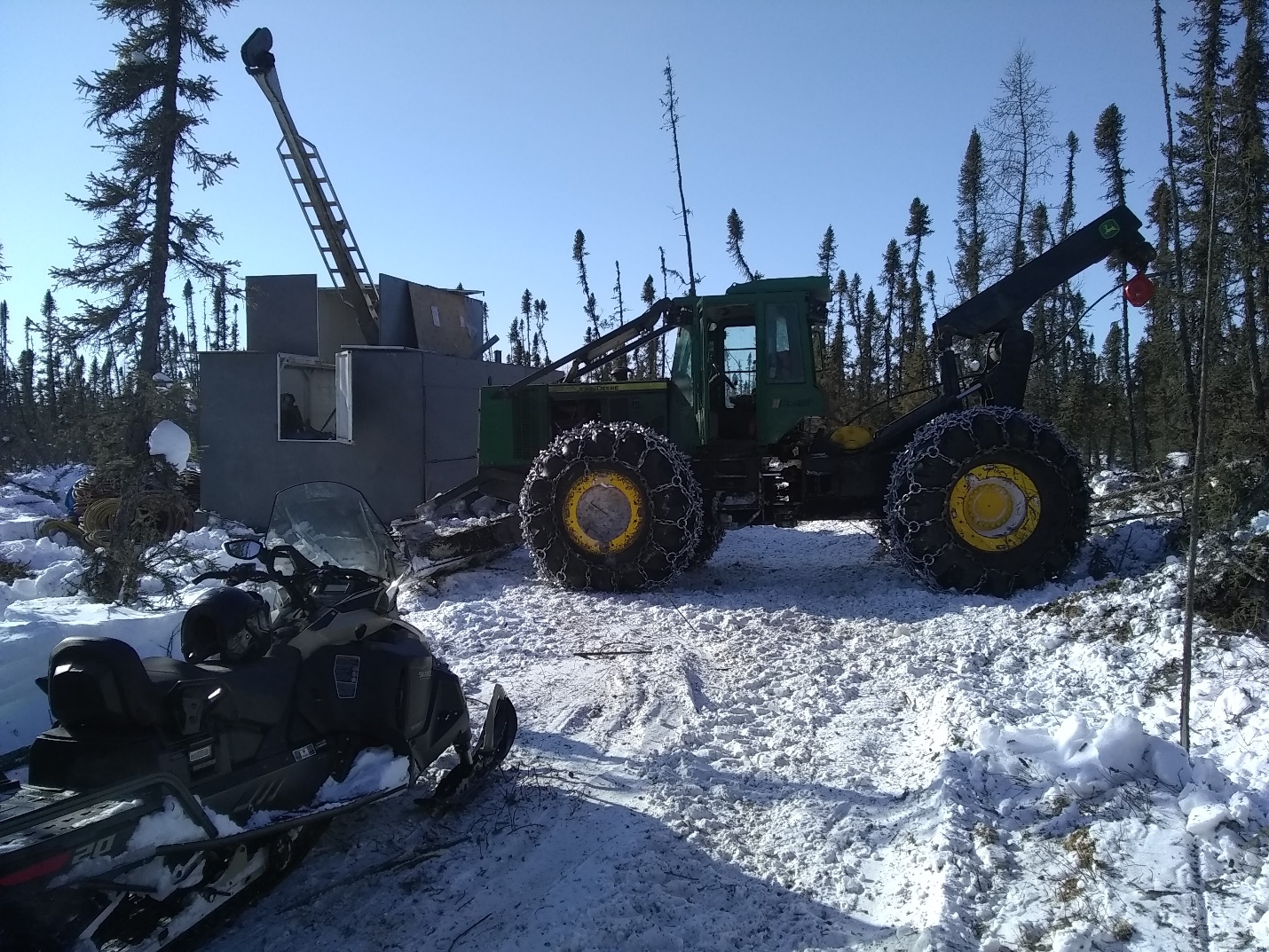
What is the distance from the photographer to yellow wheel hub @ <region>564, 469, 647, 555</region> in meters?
8.18

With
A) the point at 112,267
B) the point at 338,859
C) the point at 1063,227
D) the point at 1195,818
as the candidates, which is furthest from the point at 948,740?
the point at 1063,227

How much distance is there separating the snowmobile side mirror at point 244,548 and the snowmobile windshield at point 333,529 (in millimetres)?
213

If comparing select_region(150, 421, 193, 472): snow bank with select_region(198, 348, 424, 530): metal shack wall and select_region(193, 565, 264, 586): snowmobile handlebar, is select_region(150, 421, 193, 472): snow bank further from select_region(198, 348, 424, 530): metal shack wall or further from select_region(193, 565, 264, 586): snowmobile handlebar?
select_region(198, 348, 424, 530): metal shack wall

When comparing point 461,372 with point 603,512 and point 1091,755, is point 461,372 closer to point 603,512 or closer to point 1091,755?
point 603,512

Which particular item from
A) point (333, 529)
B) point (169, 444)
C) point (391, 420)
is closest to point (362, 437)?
point (391, 420)

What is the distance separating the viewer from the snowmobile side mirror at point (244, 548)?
353 cm

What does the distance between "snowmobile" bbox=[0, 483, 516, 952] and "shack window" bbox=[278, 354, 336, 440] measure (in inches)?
466

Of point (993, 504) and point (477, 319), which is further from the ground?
point (477, 319)

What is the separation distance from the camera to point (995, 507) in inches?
289

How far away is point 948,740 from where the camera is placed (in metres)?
4.06

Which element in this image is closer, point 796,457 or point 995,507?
point 995,507

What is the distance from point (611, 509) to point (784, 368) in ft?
7.50

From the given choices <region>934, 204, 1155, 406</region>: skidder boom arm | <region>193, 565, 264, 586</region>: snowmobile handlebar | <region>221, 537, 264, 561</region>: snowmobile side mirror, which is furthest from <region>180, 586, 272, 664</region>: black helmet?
<region>934, 204, 1155, 406</region>: skidder boom arm

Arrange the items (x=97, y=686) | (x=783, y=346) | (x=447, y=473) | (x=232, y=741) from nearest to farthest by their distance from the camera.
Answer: (x=97, y=686) → (x=232, y=741) → (x=783, y=346) → (x=447, y=473)
